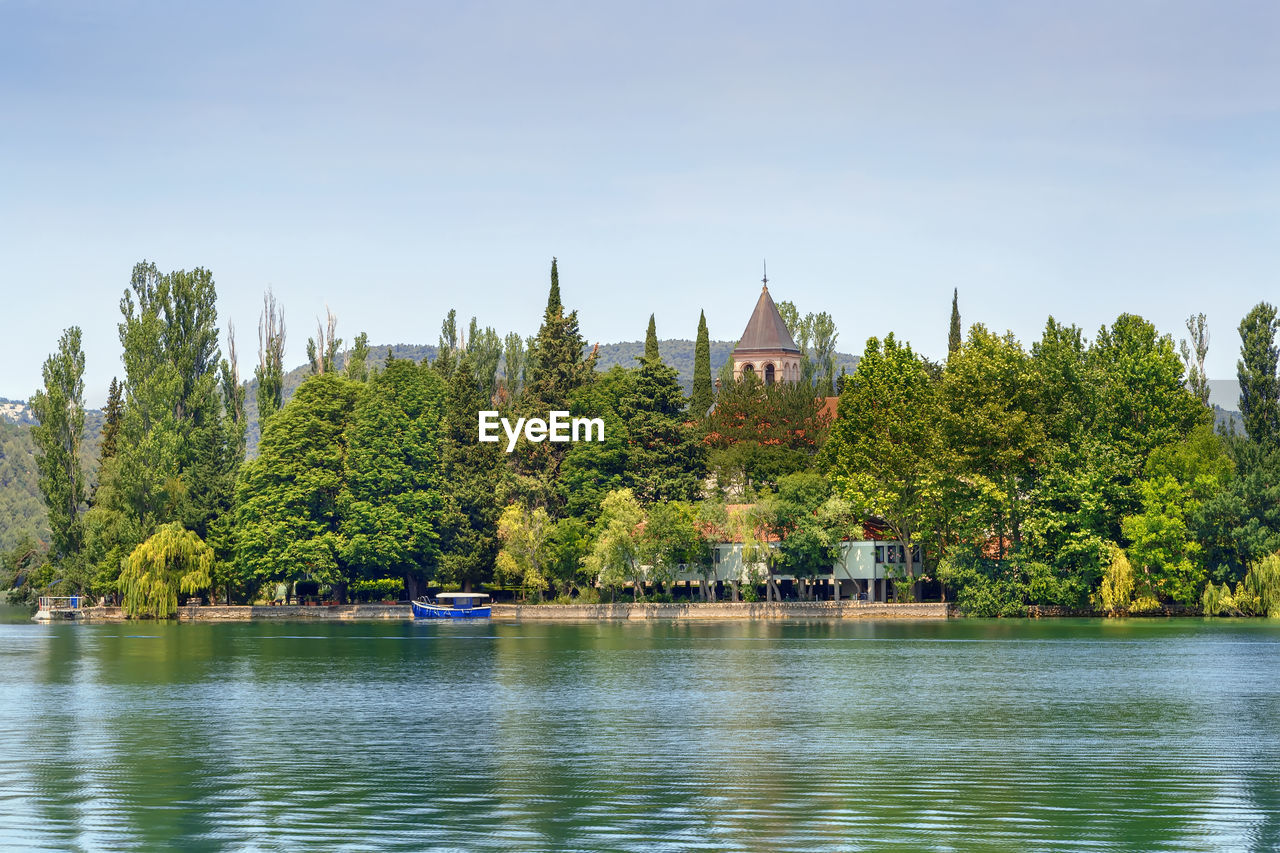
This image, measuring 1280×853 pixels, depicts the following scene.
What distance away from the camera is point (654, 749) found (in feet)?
101

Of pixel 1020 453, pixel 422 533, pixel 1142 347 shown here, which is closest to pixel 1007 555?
pixel 1020 453

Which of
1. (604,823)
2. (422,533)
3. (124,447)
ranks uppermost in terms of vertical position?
(124,447)

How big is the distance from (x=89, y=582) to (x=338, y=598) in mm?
16629

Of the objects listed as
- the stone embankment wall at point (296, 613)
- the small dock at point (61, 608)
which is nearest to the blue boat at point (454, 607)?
the stone embankment wall at point (296, 613)

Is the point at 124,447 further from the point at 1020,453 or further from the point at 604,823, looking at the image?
the point at 604,823

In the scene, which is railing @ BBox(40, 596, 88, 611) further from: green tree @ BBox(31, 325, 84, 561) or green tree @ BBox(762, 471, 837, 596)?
green tree @ BBox(762, 471, 837, 596)

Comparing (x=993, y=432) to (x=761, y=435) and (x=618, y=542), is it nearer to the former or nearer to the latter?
(x=761, y=435)

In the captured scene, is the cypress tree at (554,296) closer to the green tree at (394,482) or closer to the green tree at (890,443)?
the green tree at (394,482)

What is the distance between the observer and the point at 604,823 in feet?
72.2

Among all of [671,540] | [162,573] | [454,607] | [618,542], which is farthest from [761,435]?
[162,573]

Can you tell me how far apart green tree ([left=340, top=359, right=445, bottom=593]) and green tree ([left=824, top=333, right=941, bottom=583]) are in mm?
27164

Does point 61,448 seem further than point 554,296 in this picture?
No

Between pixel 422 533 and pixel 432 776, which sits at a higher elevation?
pixel 422 533

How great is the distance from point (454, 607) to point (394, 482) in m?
9.24
